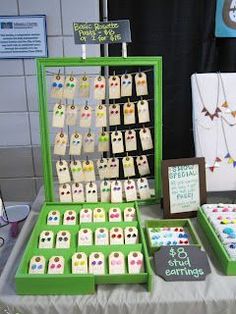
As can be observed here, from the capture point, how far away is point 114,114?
1.32 m

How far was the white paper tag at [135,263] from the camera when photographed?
1.00m

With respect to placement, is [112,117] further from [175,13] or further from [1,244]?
[175,13]

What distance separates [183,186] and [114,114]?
16.1 inches

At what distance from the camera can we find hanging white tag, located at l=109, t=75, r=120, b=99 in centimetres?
130

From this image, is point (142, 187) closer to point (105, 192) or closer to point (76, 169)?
point (105, 192)

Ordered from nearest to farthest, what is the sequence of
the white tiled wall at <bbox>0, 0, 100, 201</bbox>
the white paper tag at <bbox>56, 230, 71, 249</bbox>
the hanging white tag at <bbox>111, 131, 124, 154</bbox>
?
the white paper tag at <bbox>56, 230, 71, 249</bbox> → the hanging white tag at <bbox>111, 131, 124, 154</bbox> → the white tiled wall at <bbox>0, 0, 100, 201</bbox>

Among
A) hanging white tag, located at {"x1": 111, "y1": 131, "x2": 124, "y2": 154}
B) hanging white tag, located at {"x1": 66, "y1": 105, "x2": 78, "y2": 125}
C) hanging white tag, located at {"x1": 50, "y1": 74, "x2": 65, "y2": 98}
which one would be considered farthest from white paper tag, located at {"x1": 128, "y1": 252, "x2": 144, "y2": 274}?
hanging white tag, located at {"x1": 50, "y1": 74, "x2": 65, "y2": 98}

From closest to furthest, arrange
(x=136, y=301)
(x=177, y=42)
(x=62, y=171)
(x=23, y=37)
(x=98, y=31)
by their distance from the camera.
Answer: (x=136, y=301), (x=98, y=31), (x=62, y=171), (x=23, y=37), (x=177, y=42)

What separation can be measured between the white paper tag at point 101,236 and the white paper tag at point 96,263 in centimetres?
7

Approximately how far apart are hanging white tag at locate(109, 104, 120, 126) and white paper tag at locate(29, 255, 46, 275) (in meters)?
0.60

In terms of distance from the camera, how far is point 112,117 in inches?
52.3

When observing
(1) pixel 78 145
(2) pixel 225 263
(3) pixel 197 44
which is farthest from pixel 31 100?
(2) pixel 225 263

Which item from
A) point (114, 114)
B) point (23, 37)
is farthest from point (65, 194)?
point (23, 37)

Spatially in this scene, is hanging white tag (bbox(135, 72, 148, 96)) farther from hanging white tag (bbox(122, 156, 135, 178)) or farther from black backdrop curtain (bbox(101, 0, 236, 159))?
black backdrop curtain (bbox(101, 0, 236, 159))
